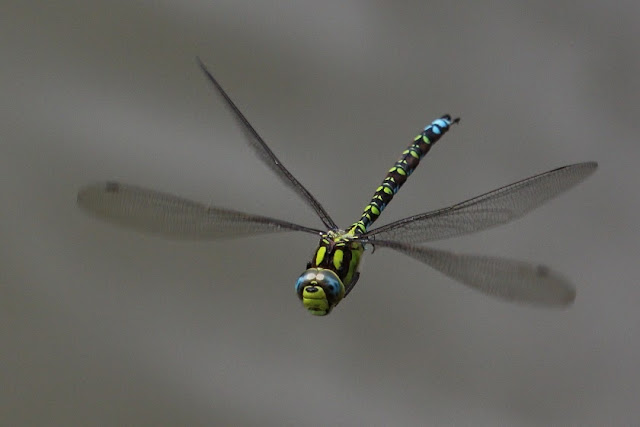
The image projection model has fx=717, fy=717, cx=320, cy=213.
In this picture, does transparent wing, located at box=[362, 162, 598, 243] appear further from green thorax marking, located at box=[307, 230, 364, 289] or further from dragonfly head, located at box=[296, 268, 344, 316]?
dragonfly head, located at box=[296, 268, 344, 316]

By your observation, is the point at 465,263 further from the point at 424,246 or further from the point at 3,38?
the point at 3,38

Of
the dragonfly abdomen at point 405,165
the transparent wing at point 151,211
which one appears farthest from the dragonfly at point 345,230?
the dragonfly abdomen at point 405,165

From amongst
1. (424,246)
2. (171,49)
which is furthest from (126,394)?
(424,246)

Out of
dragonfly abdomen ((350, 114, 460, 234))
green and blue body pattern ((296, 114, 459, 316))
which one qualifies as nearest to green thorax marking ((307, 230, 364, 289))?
green and blue body pattern ((296, 114, 459, 316))

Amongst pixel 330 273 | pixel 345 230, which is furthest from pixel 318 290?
pixel 345 230

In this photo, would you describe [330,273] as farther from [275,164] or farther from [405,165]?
[405,165]

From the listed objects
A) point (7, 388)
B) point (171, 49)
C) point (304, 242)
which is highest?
point (171, 49)
